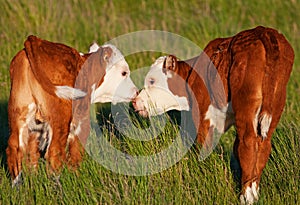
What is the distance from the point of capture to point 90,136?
7.49 meters

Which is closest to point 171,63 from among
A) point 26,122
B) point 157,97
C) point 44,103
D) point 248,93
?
point 157,97

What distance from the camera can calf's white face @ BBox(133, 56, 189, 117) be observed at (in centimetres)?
796

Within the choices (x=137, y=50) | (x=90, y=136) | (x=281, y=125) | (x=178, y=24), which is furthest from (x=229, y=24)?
(x=90, y=136)

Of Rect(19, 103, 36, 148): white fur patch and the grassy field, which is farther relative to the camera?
Rect(19, 103, 36, 148): white fur patch

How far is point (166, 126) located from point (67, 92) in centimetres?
124

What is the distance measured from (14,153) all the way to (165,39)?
18.7 feet

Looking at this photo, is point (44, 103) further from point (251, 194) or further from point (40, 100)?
point (251, 194)

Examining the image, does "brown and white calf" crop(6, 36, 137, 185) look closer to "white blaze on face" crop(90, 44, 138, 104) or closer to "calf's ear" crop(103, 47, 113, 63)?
"calf's ear" crop(103, 47, 113, 63)

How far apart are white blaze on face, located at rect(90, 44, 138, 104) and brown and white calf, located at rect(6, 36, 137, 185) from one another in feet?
1.72

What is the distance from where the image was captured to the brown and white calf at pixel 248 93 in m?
6.35

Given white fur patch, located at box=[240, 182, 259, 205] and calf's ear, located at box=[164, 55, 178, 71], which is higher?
calf's ear, located at box=[164, 55, 178, 71]

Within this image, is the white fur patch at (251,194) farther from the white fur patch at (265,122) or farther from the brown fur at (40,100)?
the brown fur at (40,100)

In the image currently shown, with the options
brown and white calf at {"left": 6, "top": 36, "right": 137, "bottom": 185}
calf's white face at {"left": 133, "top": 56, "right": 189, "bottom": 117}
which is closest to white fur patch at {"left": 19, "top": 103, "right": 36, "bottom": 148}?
brown and white calf at {"left": 6, "top": 36, "right": 137, "bottom": 185}

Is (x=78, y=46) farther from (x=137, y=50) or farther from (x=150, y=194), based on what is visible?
(x=150, y=194)
